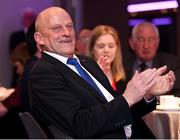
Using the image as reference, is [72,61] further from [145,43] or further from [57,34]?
[145,43]

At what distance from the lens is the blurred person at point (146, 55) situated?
477 centimetres

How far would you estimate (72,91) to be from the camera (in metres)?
2.57

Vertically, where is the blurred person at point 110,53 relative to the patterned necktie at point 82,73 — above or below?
below

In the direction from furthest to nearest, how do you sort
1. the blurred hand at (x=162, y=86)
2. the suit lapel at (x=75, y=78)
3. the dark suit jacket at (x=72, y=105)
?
the blurred hand at (x=162, y=86), the suit lapel at (x=75, y=78), the dark suit jacket at (x=72, y=105)

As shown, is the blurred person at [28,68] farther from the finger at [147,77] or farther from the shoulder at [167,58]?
the shoulder at [167,58]

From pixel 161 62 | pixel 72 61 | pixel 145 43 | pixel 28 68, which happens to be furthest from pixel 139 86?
pixel 145 43

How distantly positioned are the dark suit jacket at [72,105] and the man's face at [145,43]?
2.52 metres

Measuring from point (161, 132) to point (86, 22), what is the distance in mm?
4691

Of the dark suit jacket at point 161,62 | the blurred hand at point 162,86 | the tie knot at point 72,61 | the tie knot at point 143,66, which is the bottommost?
the tie knot at point 143,66

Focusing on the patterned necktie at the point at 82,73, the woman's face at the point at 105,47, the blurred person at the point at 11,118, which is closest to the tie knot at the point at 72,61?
the patterned necktie at the point at 82,73

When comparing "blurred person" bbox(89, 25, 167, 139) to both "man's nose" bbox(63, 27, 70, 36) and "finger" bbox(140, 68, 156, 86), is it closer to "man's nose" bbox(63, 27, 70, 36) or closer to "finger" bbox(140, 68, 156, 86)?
"man's nose" bbox(63, 27, 70, 36)

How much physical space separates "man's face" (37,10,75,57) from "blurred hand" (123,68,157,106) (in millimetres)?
467

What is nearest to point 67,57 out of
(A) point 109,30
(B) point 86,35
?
(A) point 109,30

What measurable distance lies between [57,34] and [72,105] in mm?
494
